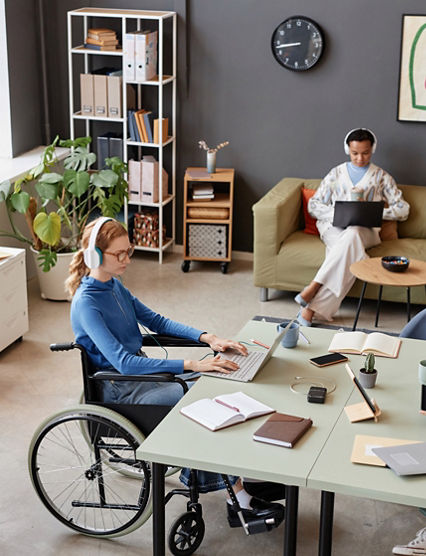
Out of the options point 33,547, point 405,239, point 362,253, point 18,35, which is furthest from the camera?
point 18,35


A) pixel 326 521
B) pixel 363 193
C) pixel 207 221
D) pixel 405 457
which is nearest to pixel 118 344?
pixel 326 521

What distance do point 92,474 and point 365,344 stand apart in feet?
3.96

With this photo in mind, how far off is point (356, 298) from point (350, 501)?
2620 mm

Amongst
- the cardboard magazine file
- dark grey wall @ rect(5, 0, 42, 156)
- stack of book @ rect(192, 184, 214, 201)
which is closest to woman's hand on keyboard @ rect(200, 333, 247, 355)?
stack of book @ rect(192, 184, 214, 201)

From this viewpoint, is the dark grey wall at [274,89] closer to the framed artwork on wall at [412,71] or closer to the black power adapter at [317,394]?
the framed artwork on wall at [412,71]

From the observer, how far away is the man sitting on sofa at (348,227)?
559cm

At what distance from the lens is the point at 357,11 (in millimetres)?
6070

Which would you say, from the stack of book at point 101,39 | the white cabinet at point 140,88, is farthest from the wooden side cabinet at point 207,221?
the stack of book at point 101,39

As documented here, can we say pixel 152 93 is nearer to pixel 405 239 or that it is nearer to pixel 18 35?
pixel 18 35

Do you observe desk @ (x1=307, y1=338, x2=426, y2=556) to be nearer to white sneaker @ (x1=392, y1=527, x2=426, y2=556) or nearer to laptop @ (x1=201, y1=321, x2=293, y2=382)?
laptop @ (x1=201, y1=321, x2=293, y2=382)

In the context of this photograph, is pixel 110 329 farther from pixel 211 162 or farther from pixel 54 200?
pixel 211 162

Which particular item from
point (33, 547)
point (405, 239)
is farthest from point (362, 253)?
point (33, 547)

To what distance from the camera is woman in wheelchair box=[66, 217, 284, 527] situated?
3.23m

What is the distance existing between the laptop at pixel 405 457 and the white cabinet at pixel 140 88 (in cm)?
420
